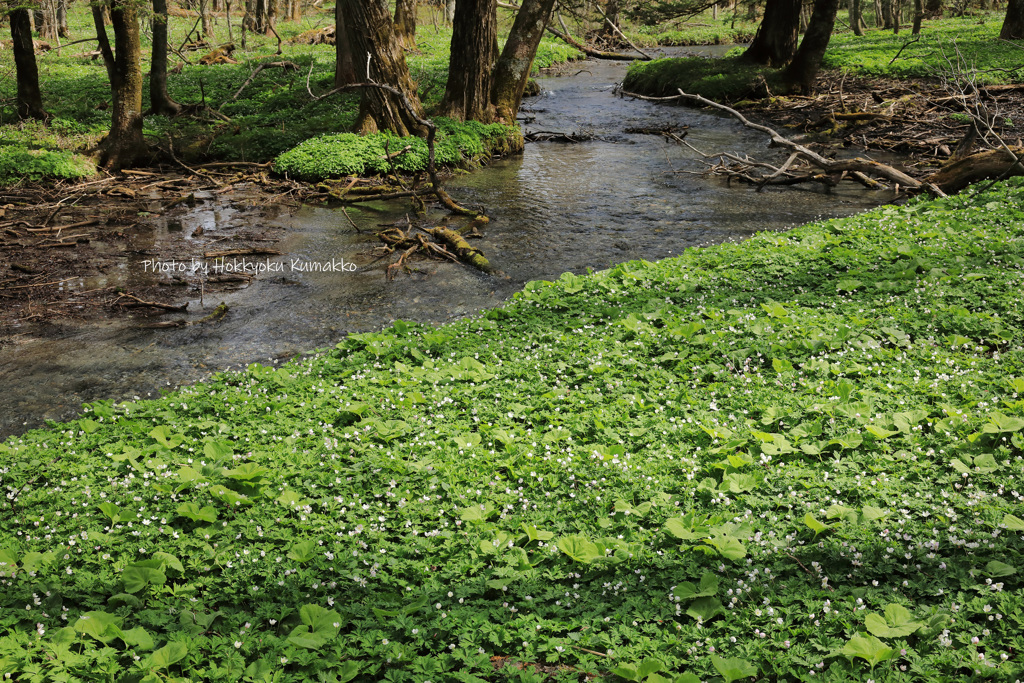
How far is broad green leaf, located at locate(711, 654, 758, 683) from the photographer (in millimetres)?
2951

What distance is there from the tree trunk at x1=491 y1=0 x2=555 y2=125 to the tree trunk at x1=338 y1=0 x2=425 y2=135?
2.57 metres

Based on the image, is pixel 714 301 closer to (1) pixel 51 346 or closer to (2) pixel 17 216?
(1) pixel 51 346

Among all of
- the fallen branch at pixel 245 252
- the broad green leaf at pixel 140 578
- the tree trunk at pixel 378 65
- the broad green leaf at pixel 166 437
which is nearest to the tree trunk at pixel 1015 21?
the tree trunk at pixel 378 65

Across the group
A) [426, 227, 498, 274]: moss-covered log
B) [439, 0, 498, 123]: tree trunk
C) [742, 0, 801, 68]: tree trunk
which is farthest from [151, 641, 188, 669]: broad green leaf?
[742, 0, 801, 68]: tree trunk

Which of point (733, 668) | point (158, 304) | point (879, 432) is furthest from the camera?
point (158, 304)

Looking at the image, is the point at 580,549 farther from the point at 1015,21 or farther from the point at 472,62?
the point at 1015,21

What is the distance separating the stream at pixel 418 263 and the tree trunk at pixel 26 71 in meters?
7.20

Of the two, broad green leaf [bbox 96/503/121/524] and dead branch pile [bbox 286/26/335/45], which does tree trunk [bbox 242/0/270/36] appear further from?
broad green leaf [bbox 96/503/121/524]

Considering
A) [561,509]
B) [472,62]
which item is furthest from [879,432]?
[472,62]

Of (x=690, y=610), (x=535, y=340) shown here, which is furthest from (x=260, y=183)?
(x=690, y=610)

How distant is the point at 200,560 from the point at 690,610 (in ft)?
9.16

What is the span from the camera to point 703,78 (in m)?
24.2

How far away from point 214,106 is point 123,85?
6.40 m

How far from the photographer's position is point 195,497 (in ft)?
15.1
